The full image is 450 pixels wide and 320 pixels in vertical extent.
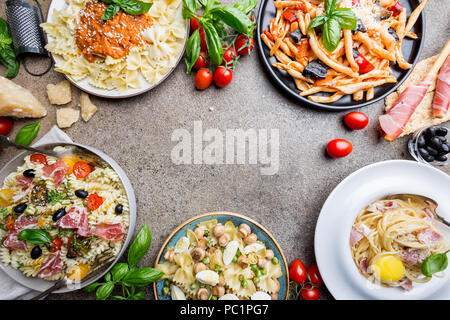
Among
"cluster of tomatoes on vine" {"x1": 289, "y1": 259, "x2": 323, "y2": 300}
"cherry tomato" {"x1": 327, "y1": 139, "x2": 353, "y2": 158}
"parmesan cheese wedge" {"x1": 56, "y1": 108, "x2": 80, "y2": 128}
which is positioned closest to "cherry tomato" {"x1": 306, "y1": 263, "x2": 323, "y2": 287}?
"cluster of tomatoes on vine" {"x1": 289, "y1": 259, "x2": 323, "y2": 300}

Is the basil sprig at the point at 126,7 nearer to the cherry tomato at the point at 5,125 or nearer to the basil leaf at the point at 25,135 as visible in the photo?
the basil leaf at the point at 25,135

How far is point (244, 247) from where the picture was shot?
6.29 feet

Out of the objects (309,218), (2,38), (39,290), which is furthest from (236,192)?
(2,38)

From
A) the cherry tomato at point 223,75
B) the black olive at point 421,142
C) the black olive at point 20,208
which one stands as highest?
the cherry tomato at point 223,75

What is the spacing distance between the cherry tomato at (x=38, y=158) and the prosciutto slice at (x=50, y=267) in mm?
598

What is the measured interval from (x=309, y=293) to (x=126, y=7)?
233 cm

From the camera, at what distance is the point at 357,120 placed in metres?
2.12

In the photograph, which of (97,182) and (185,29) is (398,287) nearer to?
(97,182)

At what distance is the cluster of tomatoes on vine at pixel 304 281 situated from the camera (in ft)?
6.80

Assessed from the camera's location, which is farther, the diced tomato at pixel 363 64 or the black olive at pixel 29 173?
the diced tomato at pixel 363 64

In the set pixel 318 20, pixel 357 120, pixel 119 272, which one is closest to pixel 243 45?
pixel 318 20

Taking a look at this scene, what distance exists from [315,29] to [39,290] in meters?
2.53

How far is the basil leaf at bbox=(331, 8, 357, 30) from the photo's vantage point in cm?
186

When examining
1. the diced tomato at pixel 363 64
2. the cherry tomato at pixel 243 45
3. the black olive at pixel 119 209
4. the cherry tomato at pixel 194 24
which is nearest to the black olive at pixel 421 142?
the diced tomato at pixel 363 64
